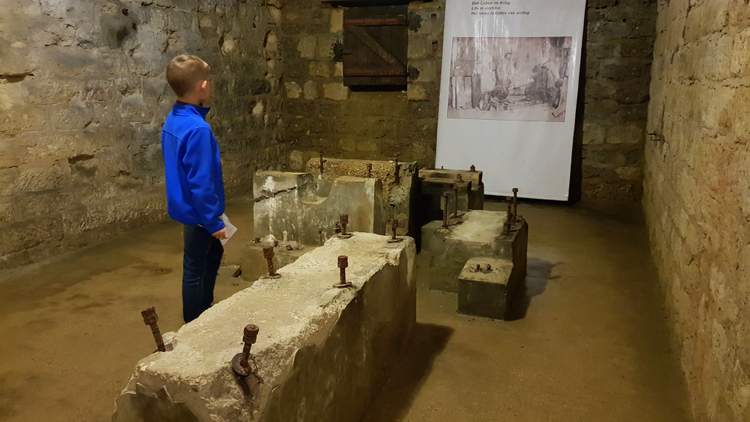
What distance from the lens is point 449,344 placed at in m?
2.88

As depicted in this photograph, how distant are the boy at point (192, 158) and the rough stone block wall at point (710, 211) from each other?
1912mm

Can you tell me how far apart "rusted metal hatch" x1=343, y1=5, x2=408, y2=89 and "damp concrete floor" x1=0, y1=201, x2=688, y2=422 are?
2.96m

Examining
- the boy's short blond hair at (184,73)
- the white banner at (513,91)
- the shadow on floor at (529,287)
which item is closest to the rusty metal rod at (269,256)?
the boy's short blond hair at (184,73)

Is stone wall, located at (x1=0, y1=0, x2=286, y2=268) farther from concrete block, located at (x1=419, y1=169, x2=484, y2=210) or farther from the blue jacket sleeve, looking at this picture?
concrete block, located at (x1=419, y1=169, x2=484, y2=210)

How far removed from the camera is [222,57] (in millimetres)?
5867

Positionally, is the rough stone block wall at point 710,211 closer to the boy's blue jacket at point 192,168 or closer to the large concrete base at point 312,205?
the large concrete base at point 312,205

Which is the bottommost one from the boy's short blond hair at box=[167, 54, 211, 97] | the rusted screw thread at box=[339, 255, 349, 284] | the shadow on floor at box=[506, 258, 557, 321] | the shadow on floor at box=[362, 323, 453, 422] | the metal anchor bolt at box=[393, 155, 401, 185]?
the shadow on floor at box=[362, 323, 453, 422]

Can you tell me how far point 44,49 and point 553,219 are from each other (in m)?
4.36

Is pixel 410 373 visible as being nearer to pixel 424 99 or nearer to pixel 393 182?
pixel 393 182

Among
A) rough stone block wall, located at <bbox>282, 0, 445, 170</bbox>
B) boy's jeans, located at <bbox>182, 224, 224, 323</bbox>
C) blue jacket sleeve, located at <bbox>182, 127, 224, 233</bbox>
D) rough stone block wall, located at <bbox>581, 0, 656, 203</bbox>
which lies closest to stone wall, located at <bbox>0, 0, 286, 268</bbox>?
rough stone block wall, located at <bbox>282, 0, 445, 170</bbox>

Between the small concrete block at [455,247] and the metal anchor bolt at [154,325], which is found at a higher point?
the metal anchor bolt at [154,325]

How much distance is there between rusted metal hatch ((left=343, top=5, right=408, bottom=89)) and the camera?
634cm

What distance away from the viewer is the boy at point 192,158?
237 centimetres

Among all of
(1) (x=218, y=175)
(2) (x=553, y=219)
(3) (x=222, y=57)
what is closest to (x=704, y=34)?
(1) (x=218, y=175)
